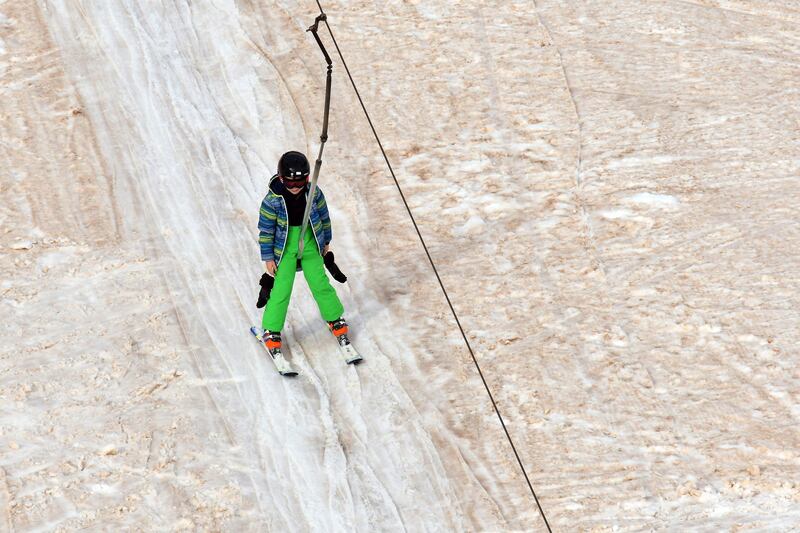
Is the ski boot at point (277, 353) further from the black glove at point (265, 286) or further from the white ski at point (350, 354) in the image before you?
the white ski at point (350, 354)

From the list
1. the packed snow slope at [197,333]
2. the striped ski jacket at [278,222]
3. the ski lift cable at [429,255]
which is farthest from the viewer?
the striped ski jacket at [278,222]

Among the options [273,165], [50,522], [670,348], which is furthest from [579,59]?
[50,522]

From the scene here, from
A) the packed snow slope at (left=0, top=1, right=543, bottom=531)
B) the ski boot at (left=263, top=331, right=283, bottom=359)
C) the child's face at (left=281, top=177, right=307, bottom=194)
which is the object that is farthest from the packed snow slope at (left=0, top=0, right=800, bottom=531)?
the child's face at (left=281, top=177, right=307, bottom=194)

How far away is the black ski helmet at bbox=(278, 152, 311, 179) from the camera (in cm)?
687

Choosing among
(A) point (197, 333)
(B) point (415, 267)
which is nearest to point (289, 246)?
(A) point (197, 333)

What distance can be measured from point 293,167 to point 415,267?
209 centimetres

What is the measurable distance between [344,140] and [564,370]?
3.74 m

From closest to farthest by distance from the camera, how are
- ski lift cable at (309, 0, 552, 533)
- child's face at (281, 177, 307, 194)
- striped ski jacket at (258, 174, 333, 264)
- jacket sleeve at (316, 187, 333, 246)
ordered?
1. ski lift cable at (309, 0, 552, 533)
2. child's face at (281, 177, 307, 194)
3. striped ski jacket at (258, 174, 333, 264)
4. jacket sleeve at (316, 187, 333, 246)

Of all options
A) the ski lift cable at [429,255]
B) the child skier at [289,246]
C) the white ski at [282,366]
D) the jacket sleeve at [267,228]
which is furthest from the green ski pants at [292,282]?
the ski lift cable at [429,255]

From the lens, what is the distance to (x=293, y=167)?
6.86 m

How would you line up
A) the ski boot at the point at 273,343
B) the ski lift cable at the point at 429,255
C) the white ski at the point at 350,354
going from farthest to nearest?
the white ski at the point at 350,354, the ski boot at the point at 273,343, the ski lift cable at the point at 429,255

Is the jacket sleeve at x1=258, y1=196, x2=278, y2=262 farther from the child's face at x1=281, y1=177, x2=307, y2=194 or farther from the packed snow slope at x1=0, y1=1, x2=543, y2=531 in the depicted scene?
the packed snow slope at x1=0, y1=1, x2=543, y2=531

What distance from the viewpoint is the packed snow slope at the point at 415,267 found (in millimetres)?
6691

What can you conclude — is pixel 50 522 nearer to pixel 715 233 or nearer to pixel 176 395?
pixel 176 395
